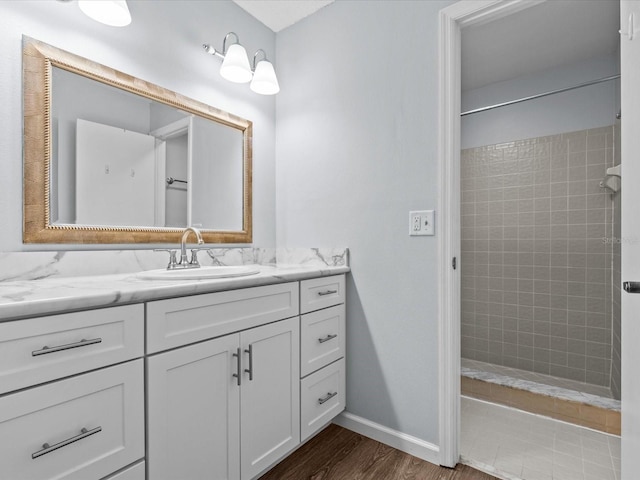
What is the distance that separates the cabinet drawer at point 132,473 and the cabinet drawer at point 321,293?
77 centimetres

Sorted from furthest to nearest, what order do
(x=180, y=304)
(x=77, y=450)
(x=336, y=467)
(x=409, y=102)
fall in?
(x=409, y=102)
(x=336, y=467)
(x=180, y=304)
(x=77, y=450)

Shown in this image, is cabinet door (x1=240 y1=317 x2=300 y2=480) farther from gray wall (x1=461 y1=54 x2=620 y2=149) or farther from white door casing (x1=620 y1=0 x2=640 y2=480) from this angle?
gray wall (x1=461 y1=54 x2=620 y2=149)

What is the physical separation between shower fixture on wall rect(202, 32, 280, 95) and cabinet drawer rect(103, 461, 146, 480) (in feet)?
→ 5.39

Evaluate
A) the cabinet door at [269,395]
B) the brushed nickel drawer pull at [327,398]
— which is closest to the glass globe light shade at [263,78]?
the cabinet door at [269,395]

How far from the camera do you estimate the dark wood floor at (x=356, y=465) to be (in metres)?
1.46

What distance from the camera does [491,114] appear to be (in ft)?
9.30

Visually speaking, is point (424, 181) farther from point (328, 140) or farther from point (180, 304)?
point (180, 304)

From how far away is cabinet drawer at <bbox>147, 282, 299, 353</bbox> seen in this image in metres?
1.01

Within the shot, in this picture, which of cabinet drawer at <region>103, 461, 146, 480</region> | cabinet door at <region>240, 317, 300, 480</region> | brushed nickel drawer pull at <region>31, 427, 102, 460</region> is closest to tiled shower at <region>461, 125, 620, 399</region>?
cabinet door at <region>240, 317, 300, 480</region>

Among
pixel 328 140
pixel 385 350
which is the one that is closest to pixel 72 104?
pixel 328 140

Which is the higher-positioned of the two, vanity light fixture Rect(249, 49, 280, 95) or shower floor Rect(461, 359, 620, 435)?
vanity light fixture Rect(249, 49, 280, 95)

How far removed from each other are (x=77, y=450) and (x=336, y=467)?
1052mm

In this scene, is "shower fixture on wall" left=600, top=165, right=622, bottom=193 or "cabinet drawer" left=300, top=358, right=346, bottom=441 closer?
"cabinet drawer" left=300, top=358, right=346, bottom=441

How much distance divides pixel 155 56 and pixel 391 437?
209 centimetres
